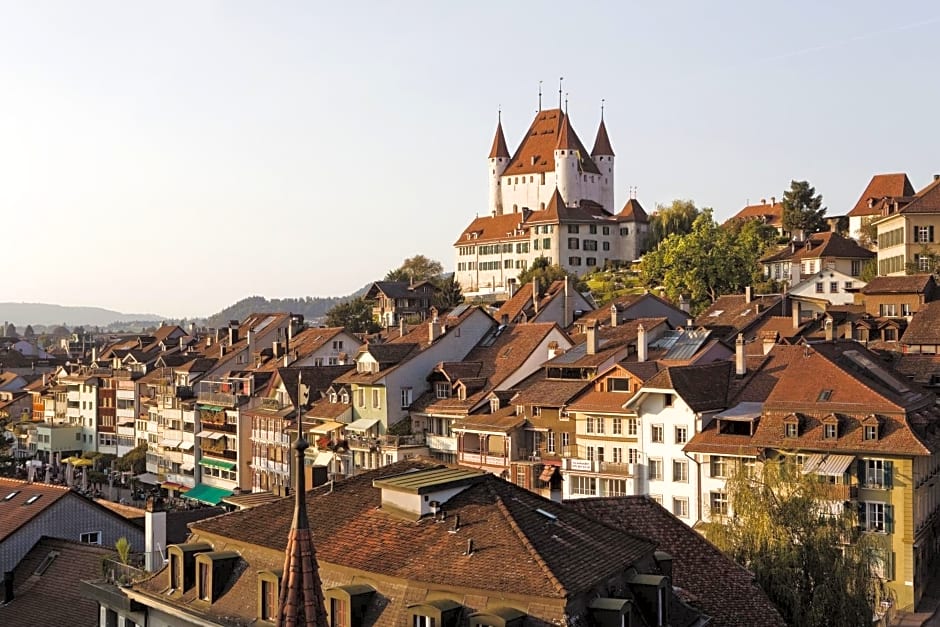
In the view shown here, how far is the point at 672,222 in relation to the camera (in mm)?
160500

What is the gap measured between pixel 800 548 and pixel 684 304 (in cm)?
6775

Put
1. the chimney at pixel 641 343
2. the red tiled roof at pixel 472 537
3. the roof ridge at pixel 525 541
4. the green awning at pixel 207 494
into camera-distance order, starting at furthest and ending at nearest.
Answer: the green awning at pixel 207 494 < the chimney at pixel 641 343 < the red tiled roof at pixel 472 537 < the roof ridge at pixel 525 541

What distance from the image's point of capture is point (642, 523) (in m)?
31.2

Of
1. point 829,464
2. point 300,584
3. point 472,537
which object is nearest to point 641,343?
point 829,464

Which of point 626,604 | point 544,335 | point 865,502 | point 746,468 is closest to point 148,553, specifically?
point 626,604

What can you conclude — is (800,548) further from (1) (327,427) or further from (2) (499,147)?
(2) (499,147)

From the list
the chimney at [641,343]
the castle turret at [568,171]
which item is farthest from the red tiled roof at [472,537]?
the castle turret at [568,171]

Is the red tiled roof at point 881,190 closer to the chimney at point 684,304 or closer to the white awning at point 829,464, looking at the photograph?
the chimney at point 684,304

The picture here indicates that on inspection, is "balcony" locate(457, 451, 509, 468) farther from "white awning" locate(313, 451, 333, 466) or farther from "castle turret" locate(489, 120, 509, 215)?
"castle turret" locate(489, 120, 509, 215)

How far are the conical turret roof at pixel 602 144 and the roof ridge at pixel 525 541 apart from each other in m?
168

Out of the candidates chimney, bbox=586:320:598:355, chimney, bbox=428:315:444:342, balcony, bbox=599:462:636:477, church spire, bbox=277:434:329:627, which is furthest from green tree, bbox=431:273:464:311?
church spire, bbox=277:434:329:627

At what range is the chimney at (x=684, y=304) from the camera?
104875 millimetres

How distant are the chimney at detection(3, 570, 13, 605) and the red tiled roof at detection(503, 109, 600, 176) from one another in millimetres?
149159

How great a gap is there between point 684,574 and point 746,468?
1557cm
